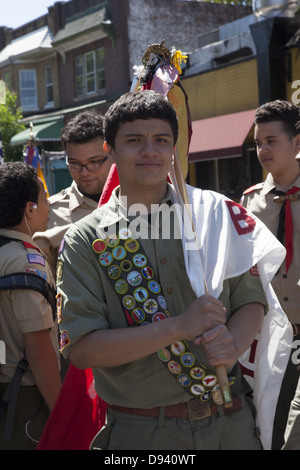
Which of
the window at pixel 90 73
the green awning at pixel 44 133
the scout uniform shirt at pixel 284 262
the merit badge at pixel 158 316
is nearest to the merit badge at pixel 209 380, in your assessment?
the merit badge at pixel 158 316

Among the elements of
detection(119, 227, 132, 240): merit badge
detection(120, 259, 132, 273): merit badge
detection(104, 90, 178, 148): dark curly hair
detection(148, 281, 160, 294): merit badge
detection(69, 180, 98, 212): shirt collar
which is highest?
detection(104, 90, 178, 148): dark curly hair

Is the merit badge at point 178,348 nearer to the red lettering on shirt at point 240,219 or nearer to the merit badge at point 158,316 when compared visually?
the merit badge at point 158,316

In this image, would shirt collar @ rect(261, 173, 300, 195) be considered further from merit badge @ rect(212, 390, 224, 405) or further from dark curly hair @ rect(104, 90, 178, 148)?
merit badge @ rect(212, 390, 224, 405)

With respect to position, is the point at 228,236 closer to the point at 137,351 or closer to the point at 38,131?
the point at 137,351

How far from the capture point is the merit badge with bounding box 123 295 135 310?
222cm

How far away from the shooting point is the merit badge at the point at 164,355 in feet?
7.21

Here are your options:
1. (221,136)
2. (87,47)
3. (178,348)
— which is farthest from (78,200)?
(87,47)

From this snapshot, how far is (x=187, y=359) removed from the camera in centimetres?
221

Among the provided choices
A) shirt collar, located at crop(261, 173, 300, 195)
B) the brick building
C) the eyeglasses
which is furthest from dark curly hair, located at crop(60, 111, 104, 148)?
the brick building

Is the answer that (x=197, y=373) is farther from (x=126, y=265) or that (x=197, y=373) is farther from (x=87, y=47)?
(x=87, y=47)

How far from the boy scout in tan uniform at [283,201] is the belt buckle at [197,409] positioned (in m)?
2.08

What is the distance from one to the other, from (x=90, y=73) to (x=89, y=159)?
20096mm

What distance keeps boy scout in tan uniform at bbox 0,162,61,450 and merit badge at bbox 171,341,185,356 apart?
3.08ft

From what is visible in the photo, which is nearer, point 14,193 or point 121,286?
point 121,286
